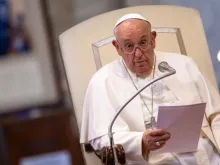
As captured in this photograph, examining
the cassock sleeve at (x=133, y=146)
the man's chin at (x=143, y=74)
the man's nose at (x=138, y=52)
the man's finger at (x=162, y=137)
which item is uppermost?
the man's nose at (x=138, y=52)

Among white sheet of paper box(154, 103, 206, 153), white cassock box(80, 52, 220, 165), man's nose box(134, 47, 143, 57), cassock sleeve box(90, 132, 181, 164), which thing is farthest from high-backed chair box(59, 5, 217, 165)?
white sheet of paper box(154, 103, 206, 153)

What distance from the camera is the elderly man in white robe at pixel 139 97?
2.27 meters

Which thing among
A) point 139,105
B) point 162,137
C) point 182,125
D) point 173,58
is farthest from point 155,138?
point 173,58

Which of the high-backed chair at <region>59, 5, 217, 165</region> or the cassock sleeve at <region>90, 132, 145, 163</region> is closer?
the cassock sleeve at <region>90, 132, 145, 163</region>

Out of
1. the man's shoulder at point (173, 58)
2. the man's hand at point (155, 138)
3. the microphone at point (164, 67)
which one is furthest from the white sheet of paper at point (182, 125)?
the man's shoulder at point (173, 58)

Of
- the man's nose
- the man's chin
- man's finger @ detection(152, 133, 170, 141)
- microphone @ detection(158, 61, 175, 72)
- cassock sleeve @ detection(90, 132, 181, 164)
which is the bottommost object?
cassock sleeve @ detection(90, 132, 181, 164)

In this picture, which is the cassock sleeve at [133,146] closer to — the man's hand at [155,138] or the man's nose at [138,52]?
the man's hand at [155,138]

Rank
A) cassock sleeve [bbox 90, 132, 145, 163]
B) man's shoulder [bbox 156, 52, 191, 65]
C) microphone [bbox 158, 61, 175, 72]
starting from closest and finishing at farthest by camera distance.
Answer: cassock sleeve [bbox 90, 132, 145, 163] → microphone [bbox 158, 61, 175, 72] → man's shoulder [bbox 156, 52, 191, 65]

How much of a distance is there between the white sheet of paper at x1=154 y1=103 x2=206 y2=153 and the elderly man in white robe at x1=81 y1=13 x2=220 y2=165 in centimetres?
7

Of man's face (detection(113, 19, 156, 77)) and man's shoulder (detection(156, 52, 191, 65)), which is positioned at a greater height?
man's face (detection(113, 19, 156, 77))

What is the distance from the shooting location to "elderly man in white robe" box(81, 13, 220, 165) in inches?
89.4

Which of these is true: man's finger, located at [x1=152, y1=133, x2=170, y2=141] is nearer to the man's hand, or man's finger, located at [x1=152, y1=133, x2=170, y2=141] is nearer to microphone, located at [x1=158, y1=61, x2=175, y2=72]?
the man's hand

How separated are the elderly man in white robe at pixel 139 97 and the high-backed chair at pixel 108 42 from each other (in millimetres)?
130

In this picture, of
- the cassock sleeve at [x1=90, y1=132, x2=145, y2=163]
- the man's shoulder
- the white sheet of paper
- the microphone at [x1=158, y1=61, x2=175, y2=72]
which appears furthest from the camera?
the man's shoulder
